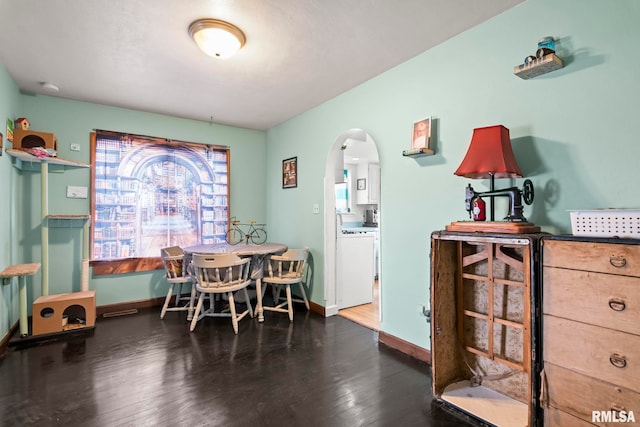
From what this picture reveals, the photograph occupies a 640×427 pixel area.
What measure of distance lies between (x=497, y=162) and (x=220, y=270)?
2712 mm

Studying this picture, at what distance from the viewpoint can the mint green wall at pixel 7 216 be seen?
265 centimetres

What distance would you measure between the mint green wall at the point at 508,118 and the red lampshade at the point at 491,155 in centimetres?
19

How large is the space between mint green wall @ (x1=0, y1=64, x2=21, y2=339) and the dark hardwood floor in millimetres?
437

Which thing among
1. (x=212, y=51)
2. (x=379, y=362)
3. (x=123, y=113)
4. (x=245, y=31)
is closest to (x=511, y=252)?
(x=379, y=362)

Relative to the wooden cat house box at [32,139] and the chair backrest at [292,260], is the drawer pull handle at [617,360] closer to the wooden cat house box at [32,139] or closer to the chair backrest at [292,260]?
the chair backrest at [292,260]

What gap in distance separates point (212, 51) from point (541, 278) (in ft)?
8.25

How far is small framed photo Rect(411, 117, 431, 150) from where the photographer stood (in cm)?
241

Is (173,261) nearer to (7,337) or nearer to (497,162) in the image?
(7,337)

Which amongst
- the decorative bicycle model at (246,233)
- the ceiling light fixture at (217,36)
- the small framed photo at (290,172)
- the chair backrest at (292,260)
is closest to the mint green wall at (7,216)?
the ceiling light fixture at (217,36)

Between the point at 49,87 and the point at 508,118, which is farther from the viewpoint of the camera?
the point at 49,87

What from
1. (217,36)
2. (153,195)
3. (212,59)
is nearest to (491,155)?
(217,36)

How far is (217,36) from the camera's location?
216 centimetres

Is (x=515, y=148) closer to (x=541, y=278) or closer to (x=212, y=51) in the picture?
(x=541, y=278)

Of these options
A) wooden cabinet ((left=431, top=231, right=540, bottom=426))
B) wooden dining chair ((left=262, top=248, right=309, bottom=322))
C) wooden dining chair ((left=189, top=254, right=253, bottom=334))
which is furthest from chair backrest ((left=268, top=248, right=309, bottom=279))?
wooden cabinet ((left=431, top=231, right=540, bottom=426))
